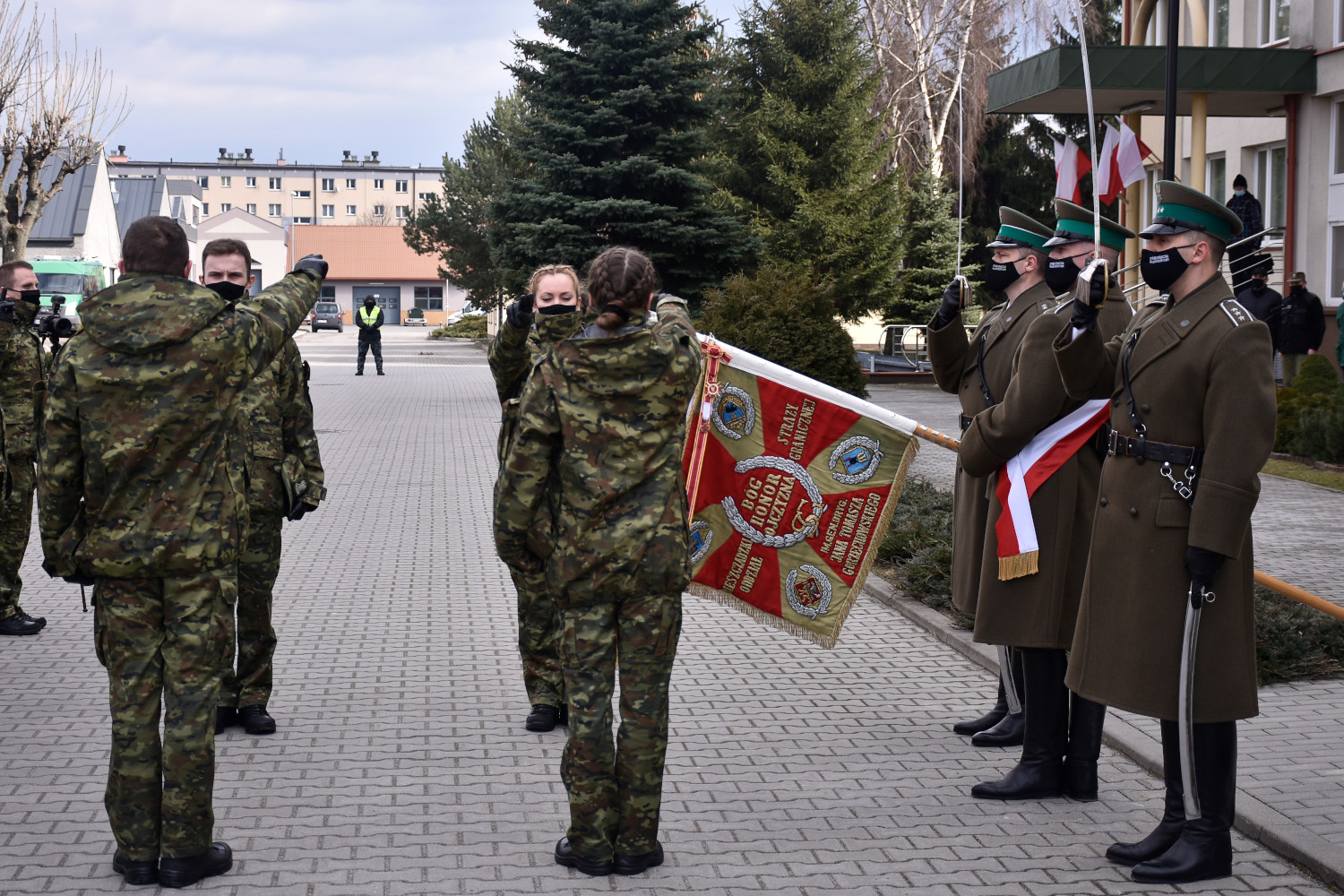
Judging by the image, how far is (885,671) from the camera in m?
6.91

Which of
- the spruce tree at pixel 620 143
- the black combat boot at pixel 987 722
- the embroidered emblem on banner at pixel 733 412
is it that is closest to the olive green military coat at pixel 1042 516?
the black combat boot at pixel 987 722

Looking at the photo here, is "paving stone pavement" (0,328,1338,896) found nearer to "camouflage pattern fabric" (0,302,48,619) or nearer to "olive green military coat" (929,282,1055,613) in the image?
"camouflage pattern fabric" (0,302,48,619)

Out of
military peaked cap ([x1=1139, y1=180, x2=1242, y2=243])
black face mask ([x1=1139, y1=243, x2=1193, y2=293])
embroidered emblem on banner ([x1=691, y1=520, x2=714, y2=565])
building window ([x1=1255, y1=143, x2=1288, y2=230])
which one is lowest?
embroidered emblem on banner ([x1=691, y1=520, x2=714, y2=565])

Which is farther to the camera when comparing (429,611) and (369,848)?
(429,611)

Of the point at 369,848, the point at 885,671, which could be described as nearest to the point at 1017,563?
the point at 885,671

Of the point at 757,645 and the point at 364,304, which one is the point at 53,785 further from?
the point at 364,304

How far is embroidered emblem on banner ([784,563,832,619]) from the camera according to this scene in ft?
19.0

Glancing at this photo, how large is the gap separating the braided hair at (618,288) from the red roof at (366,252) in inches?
3839

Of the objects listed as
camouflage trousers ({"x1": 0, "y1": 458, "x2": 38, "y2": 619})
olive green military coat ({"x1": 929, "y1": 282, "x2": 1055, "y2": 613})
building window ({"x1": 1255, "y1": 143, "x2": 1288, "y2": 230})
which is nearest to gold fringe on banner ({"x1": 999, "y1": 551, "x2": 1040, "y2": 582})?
olive green military coat ({"x1": 929, "y1": 282, "x2": 1055, "y2": 613})

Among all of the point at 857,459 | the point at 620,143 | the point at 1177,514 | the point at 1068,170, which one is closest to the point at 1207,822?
the point at 1177,514

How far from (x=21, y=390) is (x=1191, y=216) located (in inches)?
239

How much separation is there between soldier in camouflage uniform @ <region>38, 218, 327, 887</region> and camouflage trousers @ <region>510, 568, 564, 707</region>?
5.70ft

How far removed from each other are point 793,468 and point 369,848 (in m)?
2.46

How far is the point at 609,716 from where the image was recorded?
4.17 metres
